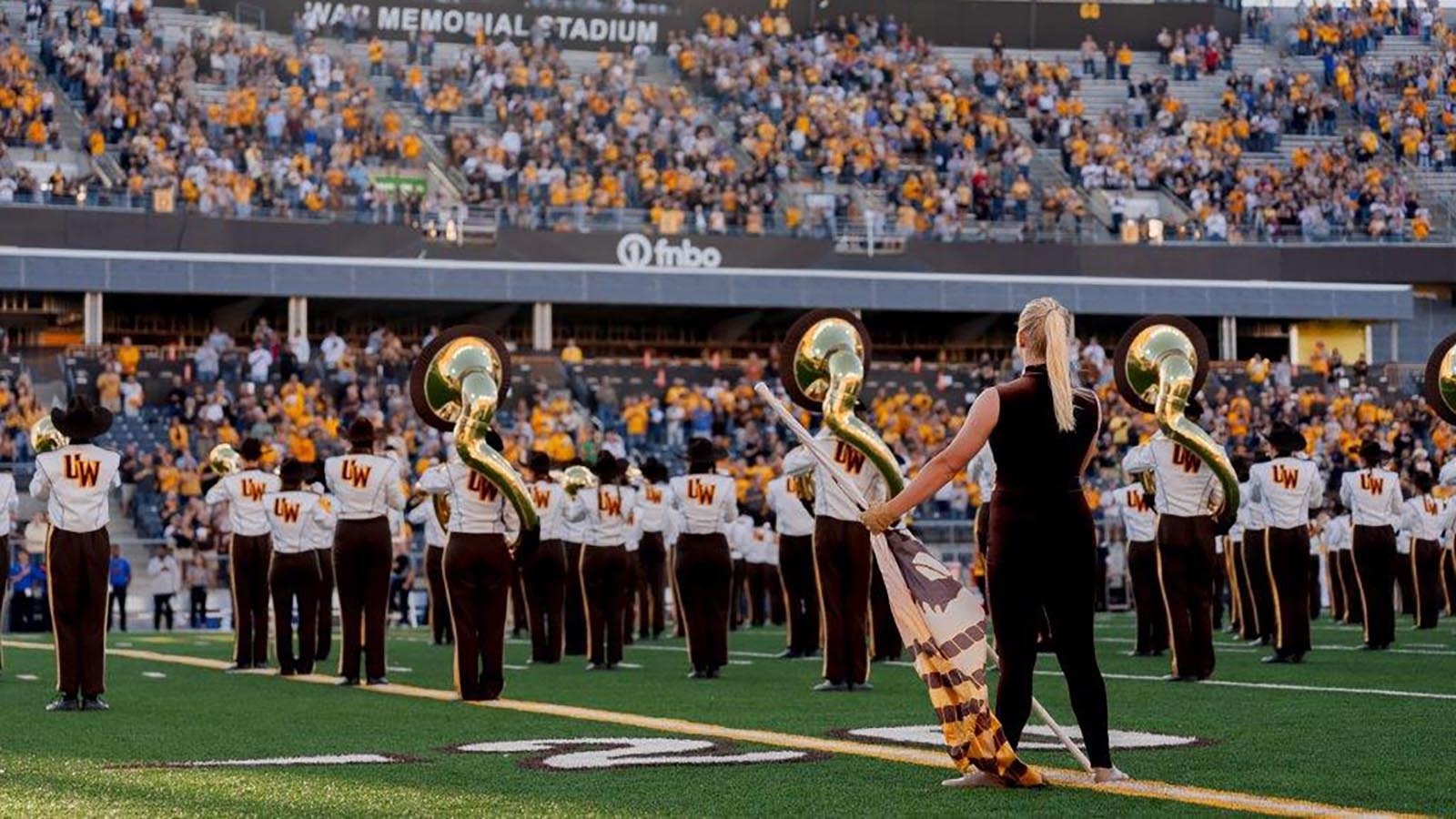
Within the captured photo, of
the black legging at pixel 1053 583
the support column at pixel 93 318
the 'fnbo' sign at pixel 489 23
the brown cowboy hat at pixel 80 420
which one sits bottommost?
the black legging at pixel 1053 583

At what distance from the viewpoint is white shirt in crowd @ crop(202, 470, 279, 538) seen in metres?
16.2

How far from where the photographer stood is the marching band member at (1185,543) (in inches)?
526

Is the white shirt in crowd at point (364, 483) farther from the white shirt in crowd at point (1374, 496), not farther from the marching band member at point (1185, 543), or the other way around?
the white shirt in crowd at point (1374, 496)

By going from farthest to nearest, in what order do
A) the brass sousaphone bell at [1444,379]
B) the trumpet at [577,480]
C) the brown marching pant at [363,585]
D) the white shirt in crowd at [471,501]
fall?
1. the trumpet at [577,480]
2. the brass sousaphone bell at [1444,379]
3. the brown marching pant at [363,585]
4. the white shirt in crowd at [471,501]

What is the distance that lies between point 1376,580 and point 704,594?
5840 millimetres

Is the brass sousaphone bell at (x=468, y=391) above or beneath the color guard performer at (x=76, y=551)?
above

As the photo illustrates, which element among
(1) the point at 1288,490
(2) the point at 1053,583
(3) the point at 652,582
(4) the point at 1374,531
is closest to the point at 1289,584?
(1) the point at 1288,490

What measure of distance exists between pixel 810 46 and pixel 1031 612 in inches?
1514

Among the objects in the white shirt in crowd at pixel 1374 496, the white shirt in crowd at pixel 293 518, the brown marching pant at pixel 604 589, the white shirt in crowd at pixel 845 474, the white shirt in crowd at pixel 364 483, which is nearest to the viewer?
the white shirt in crowd at pixel 845 474

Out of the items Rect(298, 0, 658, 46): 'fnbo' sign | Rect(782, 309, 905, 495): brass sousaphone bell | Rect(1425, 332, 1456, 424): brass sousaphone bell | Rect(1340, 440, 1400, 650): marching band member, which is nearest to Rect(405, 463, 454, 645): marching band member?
Rect(782, 309, 905, 495): brass sousaphone bell

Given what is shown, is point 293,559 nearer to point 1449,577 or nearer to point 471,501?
point 471,501

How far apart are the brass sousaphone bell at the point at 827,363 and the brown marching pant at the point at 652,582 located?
7.73 metres

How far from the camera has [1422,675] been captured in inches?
526

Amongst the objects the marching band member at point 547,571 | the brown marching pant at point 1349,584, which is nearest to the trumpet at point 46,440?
the marching band member at point 547,571
